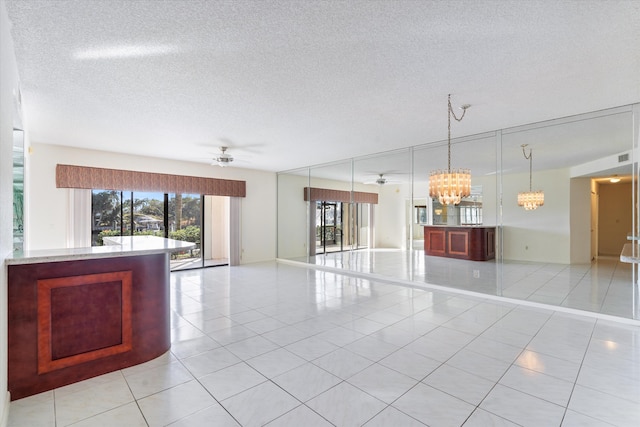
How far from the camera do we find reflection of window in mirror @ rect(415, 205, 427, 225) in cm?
717

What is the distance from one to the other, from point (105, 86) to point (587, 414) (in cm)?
513

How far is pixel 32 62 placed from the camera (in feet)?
9.04

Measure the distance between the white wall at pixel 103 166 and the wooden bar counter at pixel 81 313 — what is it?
398cm

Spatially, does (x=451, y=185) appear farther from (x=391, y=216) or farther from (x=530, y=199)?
(x=391, y=216)

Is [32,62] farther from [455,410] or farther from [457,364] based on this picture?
[457,364]

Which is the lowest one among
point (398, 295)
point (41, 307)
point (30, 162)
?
point (398, 295)

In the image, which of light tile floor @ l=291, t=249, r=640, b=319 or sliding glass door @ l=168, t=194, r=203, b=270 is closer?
light tile floor @ l=291, t=249, r=640, b=319

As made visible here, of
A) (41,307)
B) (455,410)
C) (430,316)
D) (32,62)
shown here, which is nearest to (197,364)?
(41,307)

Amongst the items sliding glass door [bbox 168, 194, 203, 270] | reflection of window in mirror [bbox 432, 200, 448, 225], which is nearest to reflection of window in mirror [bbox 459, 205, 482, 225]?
reflection of window in mirror [bbox 432, 200, 448, 225]

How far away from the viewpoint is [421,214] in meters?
7.63

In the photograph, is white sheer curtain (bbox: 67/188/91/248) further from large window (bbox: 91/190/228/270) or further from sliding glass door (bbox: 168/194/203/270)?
sliding glass door (bbox: 168/194/203/270)

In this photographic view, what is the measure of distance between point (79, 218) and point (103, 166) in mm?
1160

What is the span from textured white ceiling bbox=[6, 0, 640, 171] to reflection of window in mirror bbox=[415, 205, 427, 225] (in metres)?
2.76

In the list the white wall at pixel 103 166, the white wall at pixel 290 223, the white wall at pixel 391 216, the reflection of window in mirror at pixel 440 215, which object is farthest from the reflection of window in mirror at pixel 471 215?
the white wall at pixel 103 166
